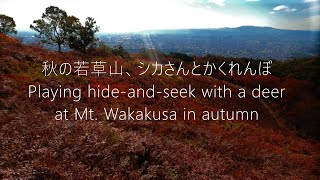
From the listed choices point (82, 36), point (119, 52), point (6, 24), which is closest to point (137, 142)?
point (82, 36)

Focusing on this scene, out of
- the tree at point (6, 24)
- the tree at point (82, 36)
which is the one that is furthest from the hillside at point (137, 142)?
the tree at point (6, 24)

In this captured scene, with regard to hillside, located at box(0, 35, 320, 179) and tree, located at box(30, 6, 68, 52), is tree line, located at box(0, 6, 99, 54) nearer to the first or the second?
tree, located at box(30, 6, 68, 52)

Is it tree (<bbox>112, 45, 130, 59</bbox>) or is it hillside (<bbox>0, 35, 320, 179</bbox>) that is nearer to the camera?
hillside (<bbox>0, 35, 320, 179</bbox>)

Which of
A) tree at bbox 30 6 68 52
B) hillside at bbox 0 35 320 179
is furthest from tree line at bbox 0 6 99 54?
hillside at bbox 0 35 320 179

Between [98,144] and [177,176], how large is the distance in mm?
3251

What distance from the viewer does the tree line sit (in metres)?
46.2

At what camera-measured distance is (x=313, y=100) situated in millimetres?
2346

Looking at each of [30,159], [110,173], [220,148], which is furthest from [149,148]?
[220,148]

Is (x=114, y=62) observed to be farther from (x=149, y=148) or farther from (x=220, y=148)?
(x=149, y=148)

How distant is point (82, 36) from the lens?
46188mm

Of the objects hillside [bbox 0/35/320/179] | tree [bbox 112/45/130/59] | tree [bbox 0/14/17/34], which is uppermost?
tree [bbox 0/14/17/34]

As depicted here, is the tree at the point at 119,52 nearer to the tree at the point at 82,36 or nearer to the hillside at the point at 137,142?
the tree at the point at 82,36

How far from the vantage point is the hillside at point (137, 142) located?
7419mm

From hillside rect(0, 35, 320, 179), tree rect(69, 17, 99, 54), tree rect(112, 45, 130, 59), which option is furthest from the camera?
tree rect(112, 45, 130, 59)
